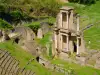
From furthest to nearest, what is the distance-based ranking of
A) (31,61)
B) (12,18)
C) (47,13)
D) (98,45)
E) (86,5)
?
(86,5)
(47,13)
(12,18)
(98,45)
(31,61)

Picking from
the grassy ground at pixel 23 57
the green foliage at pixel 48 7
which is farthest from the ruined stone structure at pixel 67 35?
the green foliage at pixel 48 7

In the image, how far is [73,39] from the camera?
36.1m

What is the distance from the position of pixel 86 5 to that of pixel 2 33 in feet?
128

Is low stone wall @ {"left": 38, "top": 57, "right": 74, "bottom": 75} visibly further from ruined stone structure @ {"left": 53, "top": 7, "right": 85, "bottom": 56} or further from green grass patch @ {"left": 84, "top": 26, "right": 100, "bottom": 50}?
green grass patch @ {"left": 84, "top": 26, "right": 100, "bottom": 50}

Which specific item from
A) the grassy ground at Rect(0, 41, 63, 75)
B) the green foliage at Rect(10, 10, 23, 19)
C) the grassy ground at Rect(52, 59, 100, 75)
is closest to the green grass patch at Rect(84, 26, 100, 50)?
the grassy ground at Rect(52, 59, 100, 75)

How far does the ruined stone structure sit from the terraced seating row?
8.77 m

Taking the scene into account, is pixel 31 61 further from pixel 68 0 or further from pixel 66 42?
pixel 68 0

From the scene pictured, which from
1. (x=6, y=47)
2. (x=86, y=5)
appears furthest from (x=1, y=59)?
(x=86, y=5)

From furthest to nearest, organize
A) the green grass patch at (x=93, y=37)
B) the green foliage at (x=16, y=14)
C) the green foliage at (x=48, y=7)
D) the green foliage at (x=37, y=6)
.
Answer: the green foliage at (x=48, y=7) < the green foliage at (x=37, y=6) < the green foliage at (x=16, y=14) < the green grass patch at (x=93, y=37)

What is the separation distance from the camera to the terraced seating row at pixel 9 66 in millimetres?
25923

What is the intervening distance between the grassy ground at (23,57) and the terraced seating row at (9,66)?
70 centimetres

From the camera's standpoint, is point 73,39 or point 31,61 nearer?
point 31,61

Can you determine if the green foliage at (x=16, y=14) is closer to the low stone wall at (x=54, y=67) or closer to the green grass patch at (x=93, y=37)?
the green grass patch at (x=93, y=37)

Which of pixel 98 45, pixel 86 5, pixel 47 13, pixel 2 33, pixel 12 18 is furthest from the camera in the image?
pixel 86 5
